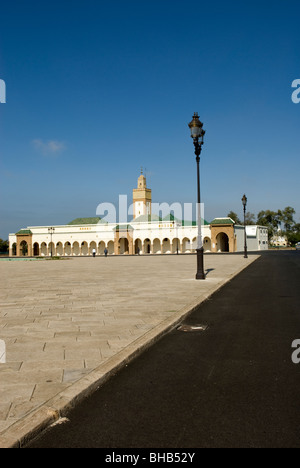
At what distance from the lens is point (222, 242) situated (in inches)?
2970

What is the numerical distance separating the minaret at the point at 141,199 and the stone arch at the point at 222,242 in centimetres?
2957

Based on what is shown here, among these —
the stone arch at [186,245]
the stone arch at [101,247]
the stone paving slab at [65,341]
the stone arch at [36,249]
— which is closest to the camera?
the stone paving slab at [65,341]

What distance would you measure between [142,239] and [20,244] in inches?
1159

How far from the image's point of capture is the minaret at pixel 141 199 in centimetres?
10100

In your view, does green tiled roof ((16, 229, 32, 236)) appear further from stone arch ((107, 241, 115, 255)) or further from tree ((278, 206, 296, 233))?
tree ((278, 206, 296, 233))

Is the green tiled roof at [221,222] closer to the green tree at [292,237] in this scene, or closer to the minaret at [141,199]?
the minaret at [141,199]

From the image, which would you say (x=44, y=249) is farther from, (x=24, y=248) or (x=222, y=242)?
(x=222, y=242)

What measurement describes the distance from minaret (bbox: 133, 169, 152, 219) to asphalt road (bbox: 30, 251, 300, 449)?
94766 millimetres

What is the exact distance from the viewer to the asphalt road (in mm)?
3111

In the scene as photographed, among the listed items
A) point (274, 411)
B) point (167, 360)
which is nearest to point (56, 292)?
point (167, 360)

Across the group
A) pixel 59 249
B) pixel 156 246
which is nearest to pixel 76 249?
pixel 59 249

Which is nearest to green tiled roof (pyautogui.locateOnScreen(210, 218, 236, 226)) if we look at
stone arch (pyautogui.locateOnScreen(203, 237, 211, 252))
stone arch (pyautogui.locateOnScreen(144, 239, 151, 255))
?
stone arch (pyautogui.locateOnScreen(203, 237, 211, 252))
